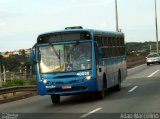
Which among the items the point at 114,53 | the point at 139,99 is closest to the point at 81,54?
the point at 139,99

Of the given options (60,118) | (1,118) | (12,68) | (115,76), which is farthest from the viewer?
(12,68)

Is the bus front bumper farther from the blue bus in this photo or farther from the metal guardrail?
the metal guardrail

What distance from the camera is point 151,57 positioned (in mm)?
62594

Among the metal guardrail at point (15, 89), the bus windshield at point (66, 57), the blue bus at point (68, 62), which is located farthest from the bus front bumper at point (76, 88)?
the metal guardrail at point (15, 89)

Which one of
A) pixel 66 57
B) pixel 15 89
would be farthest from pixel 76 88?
pixel 15 89

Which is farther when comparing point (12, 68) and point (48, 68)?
point (12, 68)

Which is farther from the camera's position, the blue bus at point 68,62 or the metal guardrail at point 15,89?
the metal guardrail at point 15,89

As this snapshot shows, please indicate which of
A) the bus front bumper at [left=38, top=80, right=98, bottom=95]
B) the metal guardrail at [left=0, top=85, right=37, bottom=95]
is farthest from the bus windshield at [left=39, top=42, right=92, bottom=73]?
the metal guardrail at [left=0, top=85, right=37, bottom=95]

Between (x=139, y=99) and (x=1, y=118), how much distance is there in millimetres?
5942

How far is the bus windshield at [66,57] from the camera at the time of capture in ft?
59.4

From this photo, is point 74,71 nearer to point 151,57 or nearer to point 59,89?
point 59,89

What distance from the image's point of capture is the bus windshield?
18094mm

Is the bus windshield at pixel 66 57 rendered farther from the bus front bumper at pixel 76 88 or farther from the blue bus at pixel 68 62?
the bus front bumper at pixel 76 88

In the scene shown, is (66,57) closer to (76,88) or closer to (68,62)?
(68,62)
